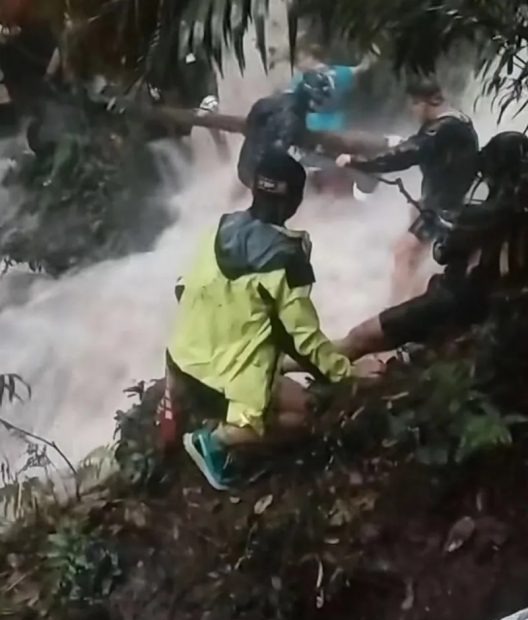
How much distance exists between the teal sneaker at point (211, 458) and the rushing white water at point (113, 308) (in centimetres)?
8

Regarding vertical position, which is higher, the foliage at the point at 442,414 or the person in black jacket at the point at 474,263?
the person in black jacket at the point at 474,263

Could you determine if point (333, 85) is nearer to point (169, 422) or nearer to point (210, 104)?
point (210, 104)

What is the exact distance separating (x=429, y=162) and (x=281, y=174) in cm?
15

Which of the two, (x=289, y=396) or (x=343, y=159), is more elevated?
(x=343, y=159)

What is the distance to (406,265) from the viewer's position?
1054mm

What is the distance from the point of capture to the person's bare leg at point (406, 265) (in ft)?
3.44

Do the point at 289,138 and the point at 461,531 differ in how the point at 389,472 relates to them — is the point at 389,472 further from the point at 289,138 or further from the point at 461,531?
the point at 289,138

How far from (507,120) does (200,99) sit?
0.31 m

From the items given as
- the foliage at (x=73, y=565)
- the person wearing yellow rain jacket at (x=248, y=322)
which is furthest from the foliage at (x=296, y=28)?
the foliage at (x=73, y=565)

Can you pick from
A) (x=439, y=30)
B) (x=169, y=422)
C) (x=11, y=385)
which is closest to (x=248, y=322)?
(x=169, y=422)

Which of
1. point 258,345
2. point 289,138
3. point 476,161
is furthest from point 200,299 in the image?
point 476,161

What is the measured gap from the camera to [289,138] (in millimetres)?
1020

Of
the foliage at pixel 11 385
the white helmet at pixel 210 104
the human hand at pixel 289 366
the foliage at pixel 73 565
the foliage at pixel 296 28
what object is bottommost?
the foliage at pixel 73 565

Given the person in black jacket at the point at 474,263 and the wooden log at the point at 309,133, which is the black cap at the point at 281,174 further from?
the person in black jacket at the point at 474,263
